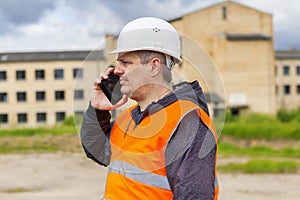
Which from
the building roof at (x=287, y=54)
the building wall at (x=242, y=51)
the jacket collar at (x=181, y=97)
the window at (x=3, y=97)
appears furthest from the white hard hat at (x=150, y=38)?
the building roof at (x=287, y=54)

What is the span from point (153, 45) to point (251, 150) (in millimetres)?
22442

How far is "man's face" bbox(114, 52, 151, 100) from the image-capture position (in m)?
2.08

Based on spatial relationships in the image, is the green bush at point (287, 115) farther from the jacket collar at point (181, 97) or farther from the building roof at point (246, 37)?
the jacket collar at point (181, 97)

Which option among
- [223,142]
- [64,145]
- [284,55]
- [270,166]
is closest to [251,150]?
[223,142]

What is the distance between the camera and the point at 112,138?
91.2 inches

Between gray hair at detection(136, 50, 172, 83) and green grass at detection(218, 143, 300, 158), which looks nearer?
gray hair at detection(136, 50, 172, 83)

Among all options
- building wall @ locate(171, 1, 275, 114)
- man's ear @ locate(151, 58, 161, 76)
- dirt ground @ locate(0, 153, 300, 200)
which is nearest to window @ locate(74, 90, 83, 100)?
man's ear @ locate(151, 58, 161, 76)

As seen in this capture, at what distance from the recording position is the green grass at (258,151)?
21922mm

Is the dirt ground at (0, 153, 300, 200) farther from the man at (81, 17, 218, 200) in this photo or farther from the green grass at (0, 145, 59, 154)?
the man at (81, 17, 218, 200)

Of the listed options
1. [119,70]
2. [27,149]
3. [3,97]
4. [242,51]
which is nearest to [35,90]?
[3,97]

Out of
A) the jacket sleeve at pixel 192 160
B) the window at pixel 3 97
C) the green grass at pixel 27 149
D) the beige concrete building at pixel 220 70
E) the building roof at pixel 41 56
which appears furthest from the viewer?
the building roof at pixel 41 56

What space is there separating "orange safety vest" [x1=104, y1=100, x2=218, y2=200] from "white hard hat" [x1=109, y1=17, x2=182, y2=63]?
21 cm

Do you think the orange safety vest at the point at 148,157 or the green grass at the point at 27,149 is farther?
the green grass at the point at 27,149

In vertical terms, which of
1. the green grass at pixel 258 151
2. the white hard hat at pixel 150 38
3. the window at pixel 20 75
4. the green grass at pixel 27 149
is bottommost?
the green grass at pixel 27 149
